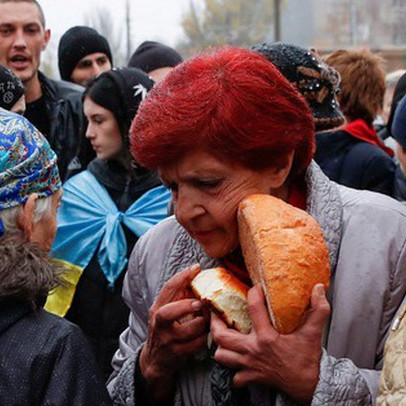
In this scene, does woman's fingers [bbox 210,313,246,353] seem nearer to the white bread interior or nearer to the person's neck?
the white bread interior

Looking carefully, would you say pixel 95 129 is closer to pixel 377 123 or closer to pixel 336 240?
pixel 336 240

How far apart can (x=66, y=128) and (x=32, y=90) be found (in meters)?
0.39

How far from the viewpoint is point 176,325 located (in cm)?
234

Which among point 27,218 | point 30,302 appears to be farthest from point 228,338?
point 27,218

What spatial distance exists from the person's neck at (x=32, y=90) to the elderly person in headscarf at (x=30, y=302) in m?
3.16

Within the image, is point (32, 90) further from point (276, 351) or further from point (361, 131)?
point (276, 351)

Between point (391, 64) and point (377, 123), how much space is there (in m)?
29.9

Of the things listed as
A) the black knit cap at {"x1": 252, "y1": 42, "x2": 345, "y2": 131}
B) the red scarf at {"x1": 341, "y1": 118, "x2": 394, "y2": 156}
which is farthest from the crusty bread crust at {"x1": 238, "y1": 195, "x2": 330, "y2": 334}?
the red scarf at {"x1": 341, "y1": 118, "x2": 394, "y2": 156}

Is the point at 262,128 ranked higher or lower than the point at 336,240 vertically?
higher

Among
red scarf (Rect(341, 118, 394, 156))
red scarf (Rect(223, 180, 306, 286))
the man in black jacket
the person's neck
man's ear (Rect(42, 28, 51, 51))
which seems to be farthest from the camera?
man's ear (Rect(42, 28, 51, 51))

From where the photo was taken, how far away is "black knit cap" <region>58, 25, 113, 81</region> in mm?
6867

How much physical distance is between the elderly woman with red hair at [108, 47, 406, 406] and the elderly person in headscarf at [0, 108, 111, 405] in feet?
0.76

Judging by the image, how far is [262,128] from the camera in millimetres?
2227

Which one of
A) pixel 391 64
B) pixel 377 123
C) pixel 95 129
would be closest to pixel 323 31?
pixel 391 64
